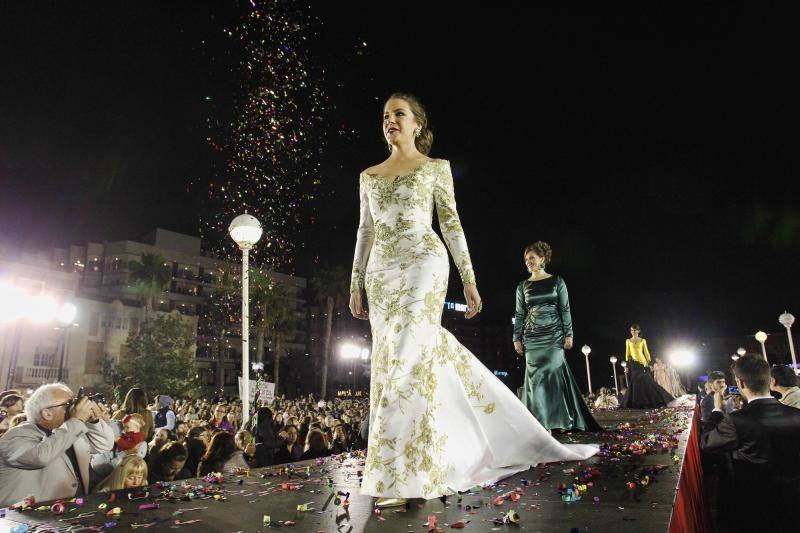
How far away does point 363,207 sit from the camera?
3.58 metres

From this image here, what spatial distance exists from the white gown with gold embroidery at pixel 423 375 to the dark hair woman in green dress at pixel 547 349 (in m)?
2.98

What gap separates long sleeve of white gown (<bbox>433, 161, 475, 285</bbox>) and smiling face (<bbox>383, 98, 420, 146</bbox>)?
Answer: 0.36m

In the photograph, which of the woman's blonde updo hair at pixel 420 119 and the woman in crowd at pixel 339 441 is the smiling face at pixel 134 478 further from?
the woman in crowd at pixel 339 441

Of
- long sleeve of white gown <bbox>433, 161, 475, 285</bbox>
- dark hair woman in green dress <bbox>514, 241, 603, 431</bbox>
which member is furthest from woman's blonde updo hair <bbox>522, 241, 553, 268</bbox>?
long sleeve of white gown <bbox>433, 161, 475, 285</bbox>

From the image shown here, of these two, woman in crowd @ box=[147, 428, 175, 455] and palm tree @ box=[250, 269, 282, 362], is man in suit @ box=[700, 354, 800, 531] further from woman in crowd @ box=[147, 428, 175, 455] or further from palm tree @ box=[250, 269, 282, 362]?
Result: palm tree @ box=[250, 269, 282, 362]

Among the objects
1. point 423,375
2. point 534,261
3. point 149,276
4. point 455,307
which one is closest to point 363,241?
point 423,375

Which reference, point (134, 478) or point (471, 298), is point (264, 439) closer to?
point (134, 478)

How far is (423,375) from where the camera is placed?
292 centimetres

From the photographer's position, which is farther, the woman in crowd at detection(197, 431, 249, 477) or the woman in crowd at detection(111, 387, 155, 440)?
the woman in crowd at detection(111, 387, 155, 440)

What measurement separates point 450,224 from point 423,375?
106cm

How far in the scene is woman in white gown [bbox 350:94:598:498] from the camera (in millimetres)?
2768

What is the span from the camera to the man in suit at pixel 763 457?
371 centimetres

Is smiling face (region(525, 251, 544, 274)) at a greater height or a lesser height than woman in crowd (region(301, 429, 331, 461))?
greater

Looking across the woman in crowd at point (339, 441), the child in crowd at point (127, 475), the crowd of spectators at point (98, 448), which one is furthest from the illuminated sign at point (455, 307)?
the child in crowd at point (127, 475)
